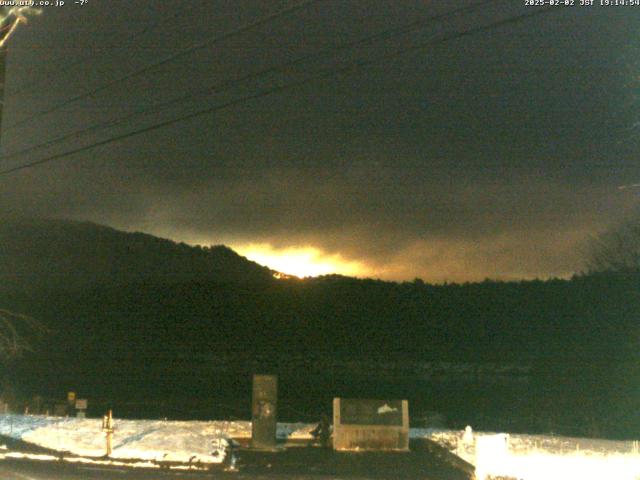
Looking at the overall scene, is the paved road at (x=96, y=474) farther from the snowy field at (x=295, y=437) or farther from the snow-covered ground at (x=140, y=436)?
the snow-covered ground at (x=140, y=436)

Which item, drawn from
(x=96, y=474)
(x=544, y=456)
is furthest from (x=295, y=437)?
(x=96, y=474)

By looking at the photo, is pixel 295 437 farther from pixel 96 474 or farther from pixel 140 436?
pixel 96 474

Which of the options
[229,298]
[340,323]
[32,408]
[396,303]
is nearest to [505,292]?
[396,303]

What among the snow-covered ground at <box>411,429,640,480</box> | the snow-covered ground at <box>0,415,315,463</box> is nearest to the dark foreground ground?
the snow-covered ground at <box>411,429,640,480</box>

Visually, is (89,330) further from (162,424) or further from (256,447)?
(256,447)

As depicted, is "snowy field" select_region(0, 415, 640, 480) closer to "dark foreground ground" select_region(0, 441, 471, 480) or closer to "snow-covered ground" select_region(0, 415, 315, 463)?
"snow-covered ground" select_region(0, 415, 315, 463)

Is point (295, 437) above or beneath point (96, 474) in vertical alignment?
above
